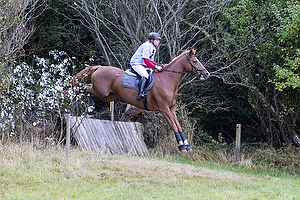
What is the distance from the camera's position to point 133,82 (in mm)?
11133

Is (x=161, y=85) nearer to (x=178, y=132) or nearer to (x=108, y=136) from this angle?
(x=178, y=132)

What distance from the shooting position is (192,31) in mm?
16094

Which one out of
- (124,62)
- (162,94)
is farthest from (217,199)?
(124,62)

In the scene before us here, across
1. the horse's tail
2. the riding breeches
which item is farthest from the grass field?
the riding breeches

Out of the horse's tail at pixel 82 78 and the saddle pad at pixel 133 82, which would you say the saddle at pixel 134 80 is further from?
the horse's tail at pixel 82 78

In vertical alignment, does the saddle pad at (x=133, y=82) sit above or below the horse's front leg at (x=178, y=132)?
above

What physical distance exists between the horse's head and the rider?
819mm

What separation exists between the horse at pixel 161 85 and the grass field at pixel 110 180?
4.52 ft

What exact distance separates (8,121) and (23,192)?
340cm

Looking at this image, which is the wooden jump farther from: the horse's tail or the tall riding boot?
the tall riding boot

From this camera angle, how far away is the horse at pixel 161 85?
35.3 feet

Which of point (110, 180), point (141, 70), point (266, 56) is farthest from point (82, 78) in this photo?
point (266, 56)

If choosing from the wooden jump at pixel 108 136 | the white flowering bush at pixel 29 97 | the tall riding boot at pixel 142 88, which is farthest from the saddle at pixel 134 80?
the wooden jump at pixel 108 136

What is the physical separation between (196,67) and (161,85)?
104cm
